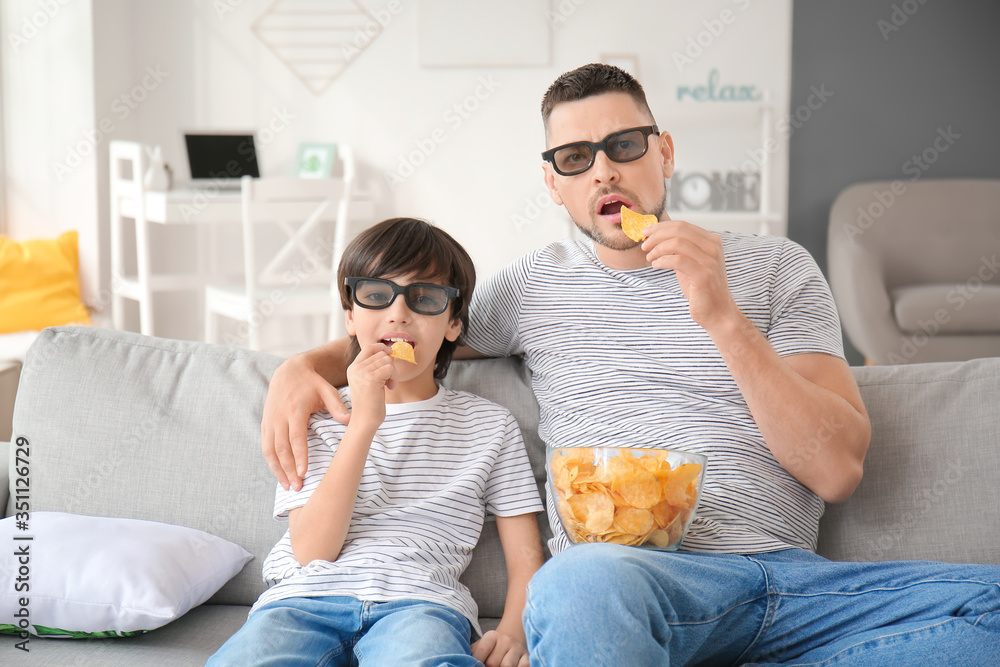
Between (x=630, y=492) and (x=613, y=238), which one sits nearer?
(x=630, y=492)

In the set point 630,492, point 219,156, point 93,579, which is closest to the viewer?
point 630,492

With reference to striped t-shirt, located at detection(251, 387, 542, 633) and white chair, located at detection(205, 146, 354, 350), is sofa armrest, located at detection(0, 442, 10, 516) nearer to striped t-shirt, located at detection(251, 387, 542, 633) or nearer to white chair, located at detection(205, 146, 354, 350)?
striped t-shirt, located at detection(251, 387, 542, 633)

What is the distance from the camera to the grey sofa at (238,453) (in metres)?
1.39

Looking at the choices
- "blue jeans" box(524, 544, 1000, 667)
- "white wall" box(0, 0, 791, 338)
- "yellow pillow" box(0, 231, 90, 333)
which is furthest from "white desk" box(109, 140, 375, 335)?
"blue jeans" box(524, 544, 1000, 667)

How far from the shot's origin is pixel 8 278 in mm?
3264

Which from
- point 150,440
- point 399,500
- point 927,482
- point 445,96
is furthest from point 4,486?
point 445,96

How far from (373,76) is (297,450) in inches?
133

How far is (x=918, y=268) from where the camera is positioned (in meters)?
4.02

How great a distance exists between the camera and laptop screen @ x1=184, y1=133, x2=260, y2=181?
4090mm

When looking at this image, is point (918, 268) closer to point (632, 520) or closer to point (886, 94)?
point (886, 94)

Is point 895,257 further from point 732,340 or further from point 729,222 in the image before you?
point 732,340

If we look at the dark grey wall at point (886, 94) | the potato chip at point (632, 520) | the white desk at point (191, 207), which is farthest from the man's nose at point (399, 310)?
the dark grey wall at point (886, 94)

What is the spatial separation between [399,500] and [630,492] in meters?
0.38

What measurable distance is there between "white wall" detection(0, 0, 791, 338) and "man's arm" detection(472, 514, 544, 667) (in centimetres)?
313
